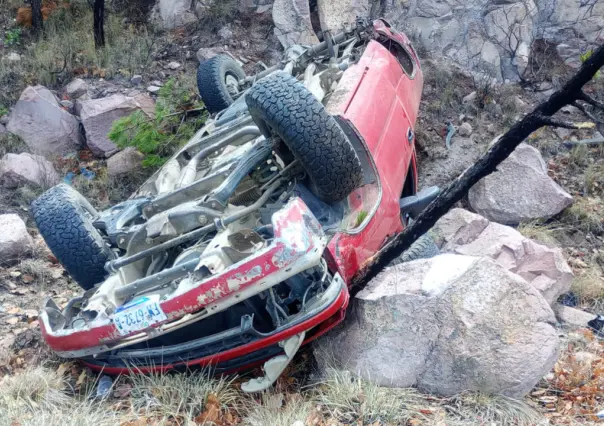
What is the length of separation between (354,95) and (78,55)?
5.60 metres

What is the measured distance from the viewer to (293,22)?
28.7 feet

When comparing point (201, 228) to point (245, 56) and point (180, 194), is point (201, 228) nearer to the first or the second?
point (180, 194)

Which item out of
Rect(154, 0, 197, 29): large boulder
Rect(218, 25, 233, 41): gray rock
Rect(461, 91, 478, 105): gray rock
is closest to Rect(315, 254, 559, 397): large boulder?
Rect(461, 91, 478, 105): gray rock

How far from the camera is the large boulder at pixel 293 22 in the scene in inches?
342

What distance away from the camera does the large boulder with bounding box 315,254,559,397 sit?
11.0ft

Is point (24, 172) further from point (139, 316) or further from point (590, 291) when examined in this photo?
point (590, 291)

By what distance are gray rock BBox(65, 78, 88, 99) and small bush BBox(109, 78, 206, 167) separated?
146 cm

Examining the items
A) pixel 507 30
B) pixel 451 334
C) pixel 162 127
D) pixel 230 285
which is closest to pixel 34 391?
pixel 230 285

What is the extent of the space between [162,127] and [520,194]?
376 cm

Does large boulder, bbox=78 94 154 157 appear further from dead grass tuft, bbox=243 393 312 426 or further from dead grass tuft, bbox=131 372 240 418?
dead grass tuft, bbox=243 393 312 426

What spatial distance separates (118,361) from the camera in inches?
143

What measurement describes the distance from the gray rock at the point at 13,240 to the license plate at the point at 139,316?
2371 millimetres

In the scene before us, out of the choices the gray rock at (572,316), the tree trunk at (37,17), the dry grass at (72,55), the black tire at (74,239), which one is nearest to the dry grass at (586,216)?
the gray rock at (572,316)

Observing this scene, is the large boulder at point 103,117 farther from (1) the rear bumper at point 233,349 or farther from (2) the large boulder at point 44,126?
(1) the rear bumper at point 233,349
